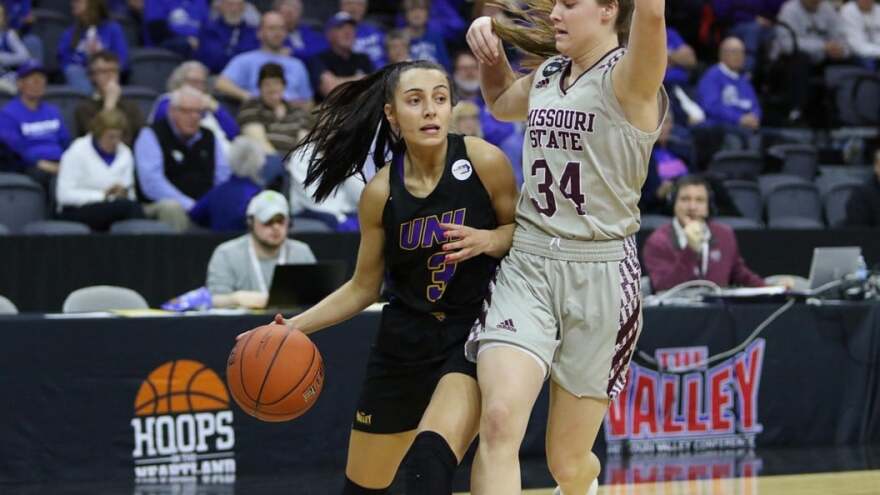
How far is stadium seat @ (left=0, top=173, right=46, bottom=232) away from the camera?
349 inches

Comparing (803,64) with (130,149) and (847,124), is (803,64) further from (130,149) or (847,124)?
(130,149)

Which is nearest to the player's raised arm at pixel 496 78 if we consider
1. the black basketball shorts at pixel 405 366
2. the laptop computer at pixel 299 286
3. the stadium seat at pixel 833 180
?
the black basketball shorts at pixel 405 366

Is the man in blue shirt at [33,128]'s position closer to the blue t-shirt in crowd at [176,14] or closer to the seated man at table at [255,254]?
the blue t-shirt in crowd at [176,14]

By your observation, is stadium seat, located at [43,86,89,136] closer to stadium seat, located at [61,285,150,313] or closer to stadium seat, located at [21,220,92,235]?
stadium seat, located at [21,220,92,235]

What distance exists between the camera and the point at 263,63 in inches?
419

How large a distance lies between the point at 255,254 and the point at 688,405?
7.97ft

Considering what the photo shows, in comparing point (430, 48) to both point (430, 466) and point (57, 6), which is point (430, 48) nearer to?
point (57, 6)

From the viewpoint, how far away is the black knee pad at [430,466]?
3.93 metres

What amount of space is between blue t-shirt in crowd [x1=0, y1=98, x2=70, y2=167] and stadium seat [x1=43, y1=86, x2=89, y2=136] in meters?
0.49

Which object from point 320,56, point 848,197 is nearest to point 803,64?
point 848,197

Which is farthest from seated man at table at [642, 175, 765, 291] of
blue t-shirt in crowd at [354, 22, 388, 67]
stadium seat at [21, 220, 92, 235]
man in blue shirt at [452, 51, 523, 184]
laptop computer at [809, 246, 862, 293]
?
blue t-shirt in crowd at [354, 22, 388, 67]

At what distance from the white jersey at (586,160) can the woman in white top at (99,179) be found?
5.18 metres

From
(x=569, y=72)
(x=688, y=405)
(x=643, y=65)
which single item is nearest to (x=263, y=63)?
(x=688, y=405)

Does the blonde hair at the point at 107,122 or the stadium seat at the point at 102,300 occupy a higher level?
the blonde hair at the point at 107,122
